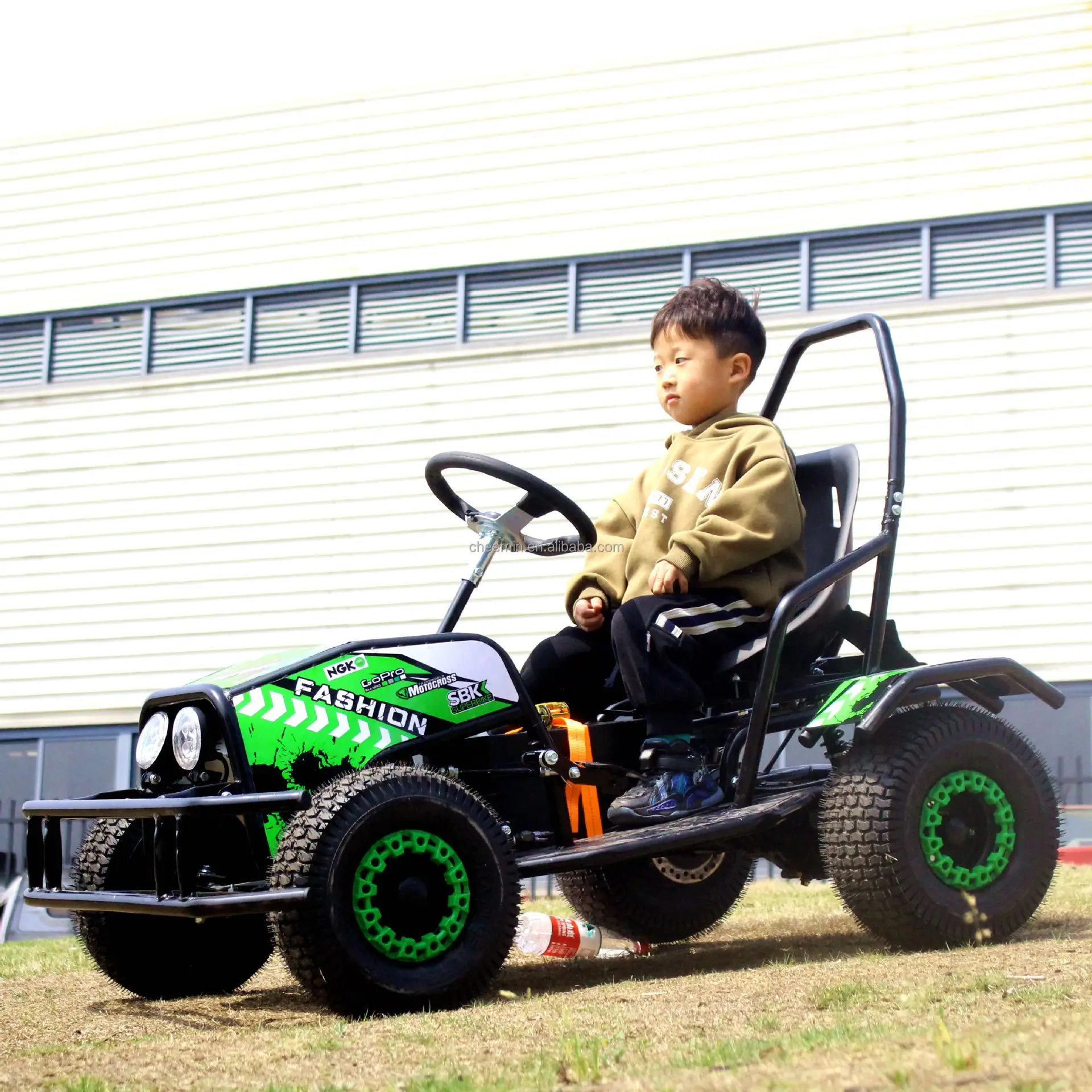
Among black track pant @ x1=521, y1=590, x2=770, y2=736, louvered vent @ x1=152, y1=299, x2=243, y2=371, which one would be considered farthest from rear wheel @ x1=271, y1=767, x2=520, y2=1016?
louvered vent @ x1=152, y1=299, x2=243, y2=371

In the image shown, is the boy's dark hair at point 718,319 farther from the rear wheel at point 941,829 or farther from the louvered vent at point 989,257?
the louvered vent at point 989,257

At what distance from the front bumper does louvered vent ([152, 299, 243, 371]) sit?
420 inches

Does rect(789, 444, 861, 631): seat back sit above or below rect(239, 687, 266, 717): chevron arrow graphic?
above

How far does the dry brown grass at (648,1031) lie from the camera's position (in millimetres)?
2373

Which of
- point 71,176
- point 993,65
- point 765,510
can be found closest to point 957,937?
point 765,510

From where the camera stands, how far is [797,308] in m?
12.2

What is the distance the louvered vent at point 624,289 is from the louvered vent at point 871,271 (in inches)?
49.9

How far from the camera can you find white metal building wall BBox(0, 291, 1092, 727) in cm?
1177

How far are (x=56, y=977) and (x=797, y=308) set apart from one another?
8.87 m

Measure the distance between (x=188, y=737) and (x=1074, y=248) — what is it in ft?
33.3

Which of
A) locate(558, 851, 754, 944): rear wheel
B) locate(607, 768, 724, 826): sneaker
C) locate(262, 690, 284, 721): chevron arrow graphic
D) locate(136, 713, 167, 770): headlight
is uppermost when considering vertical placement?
locate(262, 690, 284, 721): chevron arrow graphic

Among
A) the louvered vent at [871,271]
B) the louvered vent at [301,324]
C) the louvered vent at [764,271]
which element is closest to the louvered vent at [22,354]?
the louvered vent at [301,324]

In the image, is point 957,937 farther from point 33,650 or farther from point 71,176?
point 71,176

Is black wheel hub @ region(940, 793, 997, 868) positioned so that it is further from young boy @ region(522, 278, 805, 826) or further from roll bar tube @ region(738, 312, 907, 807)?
young boy @ region(522, 278, 805, 826)
